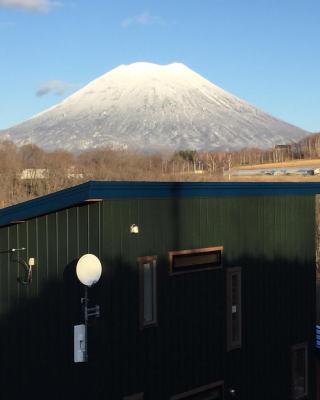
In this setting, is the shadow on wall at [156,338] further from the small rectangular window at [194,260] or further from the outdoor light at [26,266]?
the outdoor light at [26,266]

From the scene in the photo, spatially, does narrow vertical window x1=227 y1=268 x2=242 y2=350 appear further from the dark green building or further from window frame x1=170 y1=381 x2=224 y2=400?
window frame x1=170 y1=381 x2=224 y2=400

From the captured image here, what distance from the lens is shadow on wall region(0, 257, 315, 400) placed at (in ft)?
27.8

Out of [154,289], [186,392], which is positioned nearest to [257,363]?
[186,392]

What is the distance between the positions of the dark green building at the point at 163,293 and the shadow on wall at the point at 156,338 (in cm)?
2

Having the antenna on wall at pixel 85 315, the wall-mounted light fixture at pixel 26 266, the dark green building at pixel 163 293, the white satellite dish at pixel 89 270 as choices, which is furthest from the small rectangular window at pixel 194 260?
the wall-mounted light fixture at pixel 26 266

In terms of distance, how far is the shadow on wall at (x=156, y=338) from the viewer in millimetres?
8477

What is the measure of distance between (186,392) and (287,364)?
8.87 feet

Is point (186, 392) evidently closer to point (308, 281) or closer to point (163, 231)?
point (163, 231)

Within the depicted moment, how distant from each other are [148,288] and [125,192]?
1.54 m

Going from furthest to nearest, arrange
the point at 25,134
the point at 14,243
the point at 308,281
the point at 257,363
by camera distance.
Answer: the point at 25,134, the point at 308,281, the point at 257,363, the point at 14,243

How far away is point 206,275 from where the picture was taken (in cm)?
1010

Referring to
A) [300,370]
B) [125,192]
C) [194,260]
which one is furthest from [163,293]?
[300,370]

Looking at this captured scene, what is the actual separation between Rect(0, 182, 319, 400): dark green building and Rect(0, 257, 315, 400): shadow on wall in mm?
16

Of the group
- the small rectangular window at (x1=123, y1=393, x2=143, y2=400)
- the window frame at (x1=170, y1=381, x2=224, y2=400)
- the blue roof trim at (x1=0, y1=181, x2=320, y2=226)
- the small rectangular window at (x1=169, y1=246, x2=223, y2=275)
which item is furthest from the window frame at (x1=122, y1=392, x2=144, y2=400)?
the blue roof trim at (x1=0, y1=181, x2=320, y2=226)
